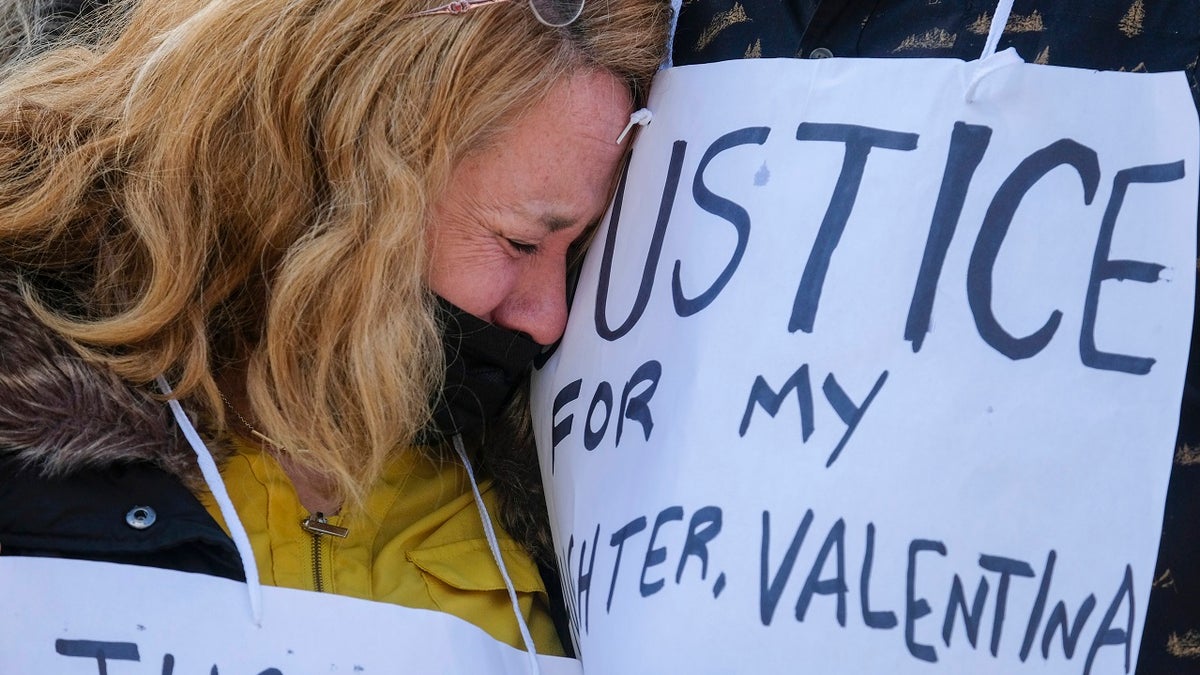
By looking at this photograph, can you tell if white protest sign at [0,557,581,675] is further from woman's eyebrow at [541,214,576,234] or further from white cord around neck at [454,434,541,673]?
woman's eyebrow at [541,214,576,234]

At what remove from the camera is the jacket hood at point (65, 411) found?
130 cm

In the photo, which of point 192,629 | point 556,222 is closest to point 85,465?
point 192,629

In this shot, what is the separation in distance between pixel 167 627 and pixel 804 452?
71 centimetres

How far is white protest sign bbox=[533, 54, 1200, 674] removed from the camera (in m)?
1.05

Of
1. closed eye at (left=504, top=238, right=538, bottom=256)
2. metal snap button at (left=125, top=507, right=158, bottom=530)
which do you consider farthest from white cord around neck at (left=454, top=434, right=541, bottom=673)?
metal snap button at (left=125, top=507, right=158, bottom=530)

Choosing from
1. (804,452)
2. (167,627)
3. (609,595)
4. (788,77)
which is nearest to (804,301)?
(804,452)

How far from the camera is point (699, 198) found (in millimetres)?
1256

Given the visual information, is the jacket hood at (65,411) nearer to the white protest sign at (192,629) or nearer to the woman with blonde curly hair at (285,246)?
the woman with blonde curly hair at (285,246)

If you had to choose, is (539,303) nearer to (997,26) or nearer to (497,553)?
(497,553)

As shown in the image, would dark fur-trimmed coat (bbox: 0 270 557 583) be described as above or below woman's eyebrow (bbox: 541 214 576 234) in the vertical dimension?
below

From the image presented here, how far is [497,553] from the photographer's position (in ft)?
5.07

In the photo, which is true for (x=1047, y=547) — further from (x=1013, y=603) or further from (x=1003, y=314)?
(x=1003, y=314)

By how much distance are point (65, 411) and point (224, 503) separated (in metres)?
0.20

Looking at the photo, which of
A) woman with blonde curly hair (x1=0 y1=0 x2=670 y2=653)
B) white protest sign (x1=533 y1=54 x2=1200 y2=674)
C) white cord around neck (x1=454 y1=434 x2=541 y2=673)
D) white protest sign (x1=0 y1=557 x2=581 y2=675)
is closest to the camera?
white protest sign (x1=533 y1=54 x2=1200 y2=674)
